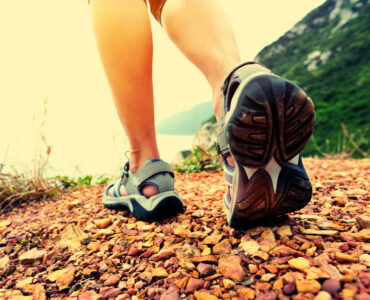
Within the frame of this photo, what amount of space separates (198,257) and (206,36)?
2.63ft

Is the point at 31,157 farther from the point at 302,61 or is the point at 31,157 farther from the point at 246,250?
the point at 302,61

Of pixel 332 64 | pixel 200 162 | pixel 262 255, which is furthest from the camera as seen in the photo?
pixel 332 64

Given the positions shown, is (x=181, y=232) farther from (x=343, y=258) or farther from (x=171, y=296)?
(x=343, y=258)

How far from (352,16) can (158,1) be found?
4526cm

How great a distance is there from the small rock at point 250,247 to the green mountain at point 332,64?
21.6ft

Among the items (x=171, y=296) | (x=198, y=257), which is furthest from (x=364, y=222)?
(x=171, y=296)

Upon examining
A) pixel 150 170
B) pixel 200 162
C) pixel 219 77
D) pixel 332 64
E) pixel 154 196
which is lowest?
pixel 200 162

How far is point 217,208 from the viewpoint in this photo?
121 cm

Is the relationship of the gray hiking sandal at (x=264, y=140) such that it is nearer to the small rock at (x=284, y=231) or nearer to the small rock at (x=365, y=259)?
the small rock at (x=284, y=231)

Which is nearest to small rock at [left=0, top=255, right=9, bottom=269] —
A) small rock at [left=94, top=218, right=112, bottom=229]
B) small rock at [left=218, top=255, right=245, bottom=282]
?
small rock at [left=94, top=218, right=112, bottom=229]

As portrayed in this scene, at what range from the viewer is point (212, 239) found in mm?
859

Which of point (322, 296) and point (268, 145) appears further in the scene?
point (268, 145)

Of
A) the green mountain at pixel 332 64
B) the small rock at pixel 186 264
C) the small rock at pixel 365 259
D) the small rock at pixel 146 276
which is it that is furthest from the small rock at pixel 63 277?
the green mountain at pixel 332 64

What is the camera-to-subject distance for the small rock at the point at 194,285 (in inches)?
25.2
